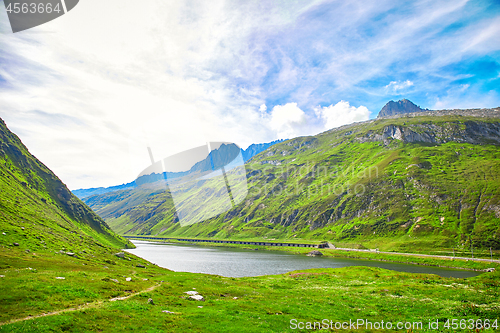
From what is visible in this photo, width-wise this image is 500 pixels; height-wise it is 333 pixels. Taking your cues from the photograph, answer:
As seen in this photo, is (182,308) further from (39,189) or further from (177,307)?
(39,189)

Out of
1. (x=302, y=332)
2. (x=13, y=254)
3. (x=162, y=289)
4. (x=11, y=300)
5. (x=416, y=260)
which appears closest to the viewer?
(x=11, y=300)

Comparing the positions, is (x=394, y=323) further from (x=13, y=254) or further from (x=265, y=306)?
(x=13, y=254)

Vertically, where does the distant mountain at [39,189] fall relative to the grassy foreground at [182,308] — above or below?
above

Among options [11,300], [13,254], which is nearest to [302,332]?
[11,300]

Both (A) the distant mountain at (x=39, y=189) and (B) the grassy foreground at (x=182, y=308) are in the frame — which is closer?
(B) the grassy foreground at (x=182, y=308)

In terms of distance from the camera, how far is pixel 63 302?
21.2 meters

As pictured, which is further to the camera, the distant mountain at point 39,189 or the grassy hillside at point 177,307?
the distant mountain at point 39,189

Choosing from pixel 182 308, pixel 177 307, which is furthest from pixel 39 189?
pixel 182 308

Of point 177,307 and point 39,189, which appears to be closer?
point 177,307

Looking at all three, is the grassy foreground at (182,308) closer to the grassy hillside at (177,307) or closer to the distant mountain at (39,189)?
the grassy hillside at (177,307)

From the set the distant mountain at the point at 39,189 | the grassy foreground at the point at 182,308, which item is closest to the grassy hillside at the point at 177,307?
the grassy foreground at the point at 182,308

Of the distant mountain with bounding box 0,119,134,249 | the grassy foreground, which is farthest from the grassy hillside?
the distant mountain with bounding box 0,119,134,249

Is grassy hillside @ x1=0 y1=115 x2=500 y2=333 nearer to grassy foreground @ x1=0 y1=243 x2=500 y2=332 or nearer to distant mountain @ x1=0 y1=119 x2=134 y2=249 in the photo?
grassy foreground @ x1=0 y1=243 x2=500 y2=332

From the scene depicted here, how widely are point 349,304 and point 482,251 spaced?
7605 inches
